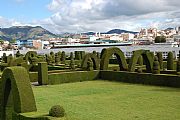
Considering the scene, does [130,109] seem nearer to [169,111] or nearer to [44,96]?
[169,111]

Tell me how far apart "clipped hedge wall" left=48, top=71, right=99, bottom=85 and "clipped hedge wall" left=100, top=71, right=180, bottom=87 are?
48.3 inches

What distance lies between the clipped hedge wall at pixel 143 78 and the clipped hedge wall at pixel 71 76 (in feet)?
4.03

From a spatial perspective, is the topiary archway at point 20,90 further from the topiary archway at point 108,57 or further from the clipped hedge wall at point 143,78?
the topiary archway at point 108,57

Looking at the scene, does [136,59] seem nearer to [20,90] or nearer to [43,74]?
[43,74]

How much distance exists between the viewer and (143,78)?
29266mm

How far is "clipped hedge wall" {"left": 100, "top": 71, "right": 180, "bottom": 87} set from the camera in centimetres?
2590

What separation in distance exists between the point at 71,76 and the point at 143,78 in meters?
7.94

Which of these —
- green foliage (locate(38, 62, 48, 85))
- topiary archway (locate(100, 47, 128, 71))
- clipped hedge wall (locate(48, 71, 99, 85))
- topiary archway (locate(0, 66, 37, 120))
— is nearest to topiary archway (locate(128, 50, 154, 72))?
topiary archway (locate(100, 47, 128, 71))

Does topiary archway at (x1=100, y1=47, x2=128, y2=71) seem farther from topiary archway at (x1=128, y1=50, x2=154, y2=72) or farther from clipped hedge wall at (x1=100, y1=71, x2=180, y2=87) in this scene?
topiary archway at (x1=128, y1=50, x2=154, y2=72)

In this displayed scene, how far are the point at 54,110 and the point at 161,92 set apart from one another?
13759 millimetres

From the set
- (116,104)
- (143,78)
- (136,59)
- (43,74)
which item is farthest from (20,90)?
(136,59)

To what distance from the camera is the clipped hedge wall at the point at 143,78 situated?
2590 centimetres

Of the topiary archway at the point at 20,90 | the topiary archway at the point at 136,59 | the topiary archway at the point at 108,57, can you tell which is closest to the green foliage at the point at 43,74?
the topiary archway at the point at 108,57

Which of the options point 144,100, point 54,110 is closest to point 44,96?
point 144,100
